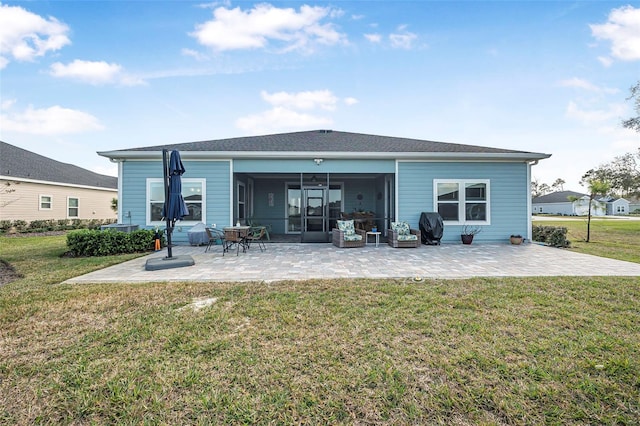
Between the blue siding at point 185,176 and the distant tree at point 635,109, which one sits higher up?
the distant tree at point 635,109

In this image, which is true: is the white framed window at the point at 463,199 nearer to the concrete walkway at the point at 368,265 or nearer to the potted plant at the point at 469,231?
the potted plant at the point at 469,231

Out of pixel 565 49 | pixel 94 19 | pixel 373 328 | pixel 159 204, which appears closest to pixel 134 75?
pixel 94 19

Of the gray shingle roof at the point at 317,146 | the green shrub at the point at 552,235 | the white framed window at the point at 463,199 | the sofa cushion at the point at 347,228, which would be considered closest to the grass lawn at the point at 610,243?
the green shrub at the point at 552,235

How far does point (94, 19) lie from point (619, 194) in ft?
104

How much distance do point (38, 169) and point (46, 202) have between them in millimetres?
2281

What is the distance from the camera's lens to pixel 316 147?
9.98m

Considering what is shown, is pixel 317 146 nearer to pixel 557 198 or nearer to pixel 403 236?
pixel 403 236

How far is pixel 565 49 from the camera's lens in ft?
32.4

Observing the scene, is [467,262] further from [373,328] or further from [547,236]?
[547,236]

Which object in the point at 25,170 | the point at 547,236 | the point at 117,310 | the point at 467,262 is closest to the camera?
the point at 117,310

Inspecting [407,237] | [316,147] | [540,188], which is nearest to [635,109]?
[407,237]

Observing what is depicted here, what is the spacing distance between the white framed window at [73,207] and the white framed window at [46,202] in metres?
1.13

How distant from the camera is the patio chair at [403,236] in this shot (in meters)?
8.57

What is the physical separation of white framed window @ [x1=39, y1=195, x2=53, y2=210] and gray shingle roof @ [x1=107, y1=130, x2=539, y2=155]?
10.7 meters
